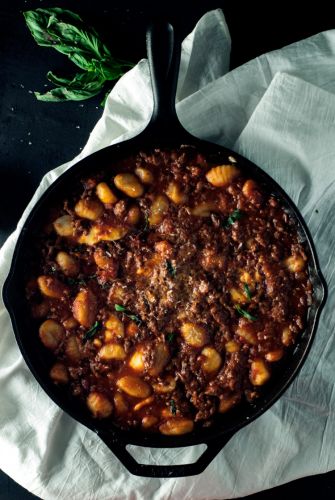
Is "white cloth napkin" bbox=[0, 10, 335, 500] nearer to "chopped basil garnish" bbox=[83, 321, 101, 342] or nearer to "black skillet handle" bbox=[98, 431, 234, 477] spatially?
"black skillet handle" bbox=[98, 431, 234, 477]

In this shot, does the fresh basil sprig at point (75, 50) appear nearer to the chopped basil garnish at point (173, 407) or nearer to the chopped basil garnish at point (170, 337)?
the chopped basil garnish at point (170, 337)

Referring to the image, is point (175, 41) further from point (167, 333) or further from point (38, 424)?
point (38, 424)

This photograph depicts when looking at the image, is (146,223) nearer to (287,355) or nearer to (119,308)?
(119,308)

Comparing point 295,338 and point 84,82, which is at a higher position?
point 84,82

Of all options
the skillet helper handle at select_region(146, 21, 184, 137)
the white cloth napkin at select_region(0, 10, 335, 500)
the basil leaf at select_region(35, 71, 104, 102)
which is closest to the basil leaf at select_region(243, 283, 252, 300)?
the white cloth napkin at select_region(0, 10, 335, 500)

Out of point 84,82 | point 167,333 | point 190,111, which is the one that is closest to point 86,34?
point 84,82

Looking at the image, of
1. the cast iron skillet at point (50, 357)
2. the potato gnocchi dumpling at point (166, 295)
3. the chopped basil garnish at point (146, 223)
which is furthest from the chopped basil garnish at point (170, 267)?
the cast iron skillet at point (50, 357)

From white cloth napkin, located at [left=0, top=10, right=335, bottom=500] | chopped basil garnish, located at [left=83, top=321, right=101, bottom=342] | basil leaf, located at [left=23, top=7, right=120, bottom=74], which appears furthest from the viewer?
basil leaf, located at [left=23, top=7, right=120, bottom=74]
